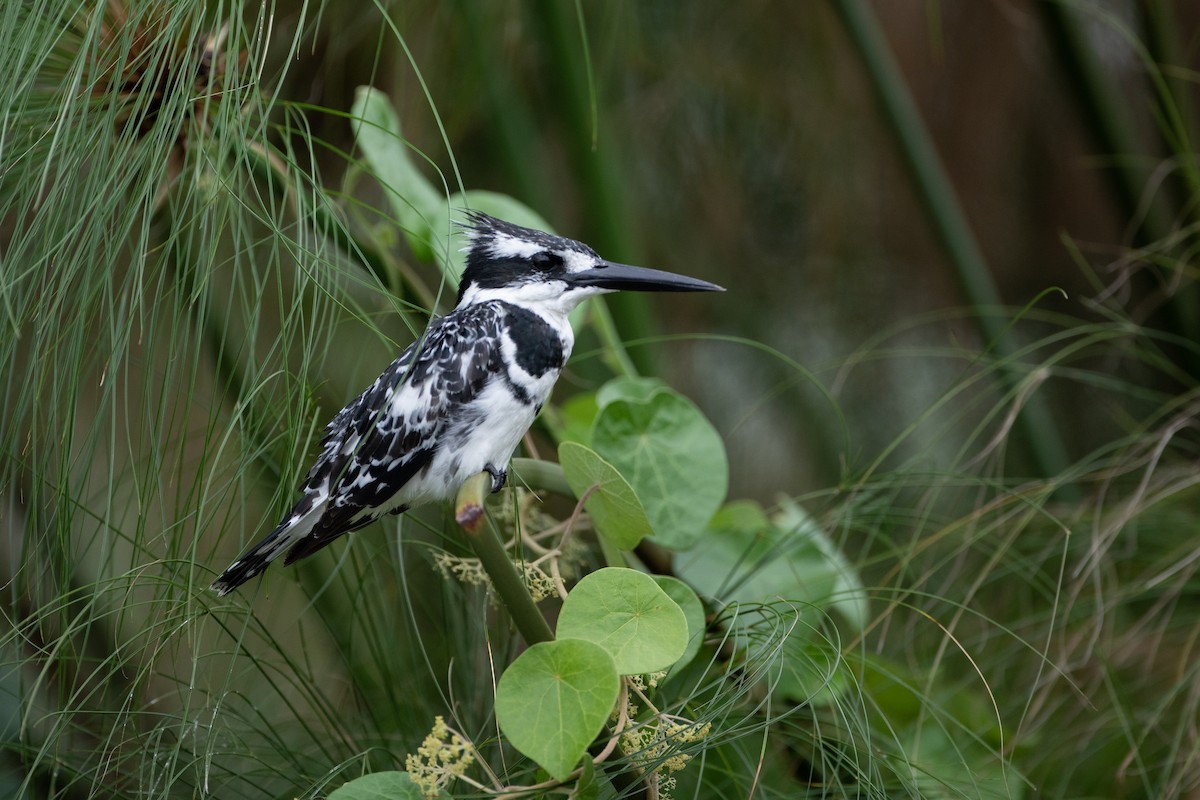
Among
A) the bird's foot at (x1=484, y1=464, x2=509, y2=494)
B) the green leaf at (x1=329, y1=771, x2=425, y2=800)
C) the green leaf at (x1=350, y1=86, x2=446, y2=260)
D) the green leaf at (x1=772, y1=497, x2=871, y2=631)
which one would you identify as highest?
the green leaf at (x1=350, y1=86, x2=446, y2=260)

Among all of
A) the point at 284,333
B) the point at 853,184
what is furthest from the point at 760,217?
the point at 284,333

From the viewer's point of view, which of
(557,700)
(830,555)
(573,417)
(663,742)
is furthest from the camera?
(573,417)

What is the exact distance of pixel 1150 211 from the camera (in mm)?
2018

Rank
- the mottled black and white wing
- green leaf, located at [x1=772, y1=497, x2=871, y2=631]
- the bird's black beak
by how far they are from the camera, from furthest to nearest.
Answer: green leaf, located at [x1=772, y1=497, x2=871, y2=631] → the bird's black beak → the mottled black and white wing

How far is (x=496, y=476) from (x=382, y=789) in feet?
1.04

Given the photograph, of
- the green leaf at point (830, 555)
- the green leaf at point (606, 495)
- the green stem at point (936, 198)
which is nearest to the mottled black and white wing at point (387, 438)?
the green leaf at point (606, 495)

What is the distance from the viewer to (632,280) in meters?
1.06

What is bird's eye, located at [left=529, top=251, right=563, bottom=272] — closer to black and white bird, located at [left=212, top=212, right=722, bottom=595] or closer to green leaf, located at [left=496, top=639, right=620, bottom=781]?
black and white bird, located at [left=212, top=212, right=722, bottom=595]

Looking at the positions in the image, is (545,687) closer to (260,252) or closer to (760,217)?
(260,252)

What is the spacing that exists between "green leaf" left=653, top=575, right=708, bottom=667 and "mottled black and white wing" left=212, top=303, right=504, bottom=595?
247 mm

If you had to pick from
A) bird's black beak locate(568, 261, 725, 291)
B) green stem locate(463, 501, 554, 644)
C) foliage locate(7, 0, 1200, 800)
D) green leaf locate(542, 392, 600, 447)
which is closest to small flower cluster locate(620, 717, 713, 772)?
foliage locate(7, 0, 1200, 800)

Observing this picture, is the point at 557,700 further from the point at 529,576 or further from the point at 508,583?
the point at 529,576

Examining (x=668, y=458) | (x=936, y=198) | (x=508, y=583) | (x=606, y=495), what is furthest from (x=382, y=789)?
(x=936, y=198)

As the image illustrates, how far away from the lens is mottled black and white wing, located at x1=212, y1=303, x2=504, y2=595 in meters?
0.95
